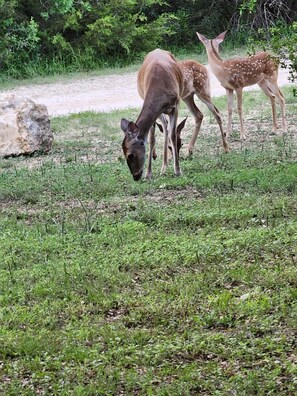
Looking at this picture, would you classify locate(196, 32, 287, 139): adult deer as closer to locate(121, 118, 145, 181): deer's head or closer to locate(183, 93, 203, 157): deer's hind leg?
locate(183, 93, 203, 157): deer's hind leg

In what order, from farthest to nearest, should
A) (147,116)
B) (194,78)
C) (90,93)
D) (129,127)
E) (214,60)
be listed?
(90,93) → (214,60) → (194,78) → (147,116) → (129,127)

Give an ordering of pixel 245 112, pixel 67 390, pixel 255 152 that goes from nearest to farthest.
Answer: pixel 67 390
pixel 255 152
pixel 245 112

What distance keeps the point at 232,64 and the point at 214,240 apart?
624 cm

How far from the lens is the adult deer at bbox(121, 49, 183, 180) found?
963 centimetres

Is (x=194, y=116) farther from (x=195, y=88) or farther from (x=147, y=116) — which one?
(x=147, y=116)

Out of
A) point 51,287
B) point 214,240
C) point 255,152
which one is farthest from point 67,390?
point 255,152

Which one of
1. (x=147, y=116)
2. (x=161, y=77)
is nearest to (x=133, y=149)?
(x=147, y=116)

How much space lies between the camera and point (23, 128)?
40.1ft

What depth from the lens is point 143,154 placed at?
31.7 ft

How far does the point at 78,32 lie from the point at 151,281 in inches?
622

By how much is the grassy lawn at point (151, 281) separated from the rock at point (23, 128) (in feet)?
5.59

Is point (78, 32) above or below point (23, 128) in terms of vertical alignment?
above

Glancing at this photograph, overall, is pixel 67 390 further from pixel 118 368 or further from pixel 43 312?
pixel 43 312

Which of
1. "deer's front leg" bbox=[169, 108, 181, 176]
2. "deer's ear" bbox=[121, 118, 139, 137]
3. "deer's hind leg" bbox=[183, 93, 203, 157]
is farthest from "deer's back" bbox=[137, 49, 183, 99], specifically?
"deer's hind leg" bbox=[183, 93, 203, 157]
